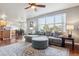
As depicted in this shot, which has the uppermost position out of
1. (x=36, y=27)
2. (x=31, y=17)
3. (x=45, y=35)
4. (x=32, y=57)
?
(x=31, y=17)

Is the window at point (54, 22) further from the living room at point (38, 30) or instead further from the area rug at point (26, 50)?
the area rug at point (26, 50)

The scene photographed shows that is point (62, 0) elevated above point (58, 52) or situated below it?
above

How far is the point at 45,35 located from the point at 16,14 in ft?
2.89

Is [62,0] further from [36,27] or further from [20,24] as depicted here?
[20,24]

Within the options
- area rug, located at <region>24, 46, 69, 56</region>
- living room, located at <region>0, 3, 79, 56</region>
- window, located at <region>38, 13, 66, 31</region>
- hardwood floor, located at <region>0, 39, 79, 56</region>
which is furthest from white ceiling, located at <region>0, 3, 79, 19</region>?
area rug, located at <region>24, 46, 69, 56</region>

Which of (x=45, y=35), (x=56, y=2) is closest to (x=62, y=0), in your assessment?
(x=56, y=2)

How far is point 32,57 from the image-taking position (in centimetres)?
322

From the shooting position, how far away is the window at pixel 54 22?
3.14m

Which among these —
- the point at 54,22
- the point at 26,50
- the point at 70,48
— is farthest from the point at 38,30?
the point at 70,48

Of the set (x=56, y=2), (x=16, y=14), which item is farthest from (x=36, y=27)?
(x=56, y=2)

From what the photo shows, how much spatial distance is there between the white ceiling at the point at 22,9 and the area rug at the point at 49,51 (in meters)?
0.84

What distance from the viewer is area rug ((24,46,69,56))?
3.14 m

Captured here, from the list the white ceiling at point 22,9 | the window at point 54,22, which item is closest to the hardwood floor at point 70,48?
the window at point 54,22

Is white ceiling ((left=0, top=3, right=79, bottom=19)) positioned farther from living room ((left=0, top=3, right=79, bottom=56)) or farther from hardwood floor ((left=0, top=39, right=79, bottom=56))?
hardwood floor ((left=0, top=39, right=79, bottom=56))
